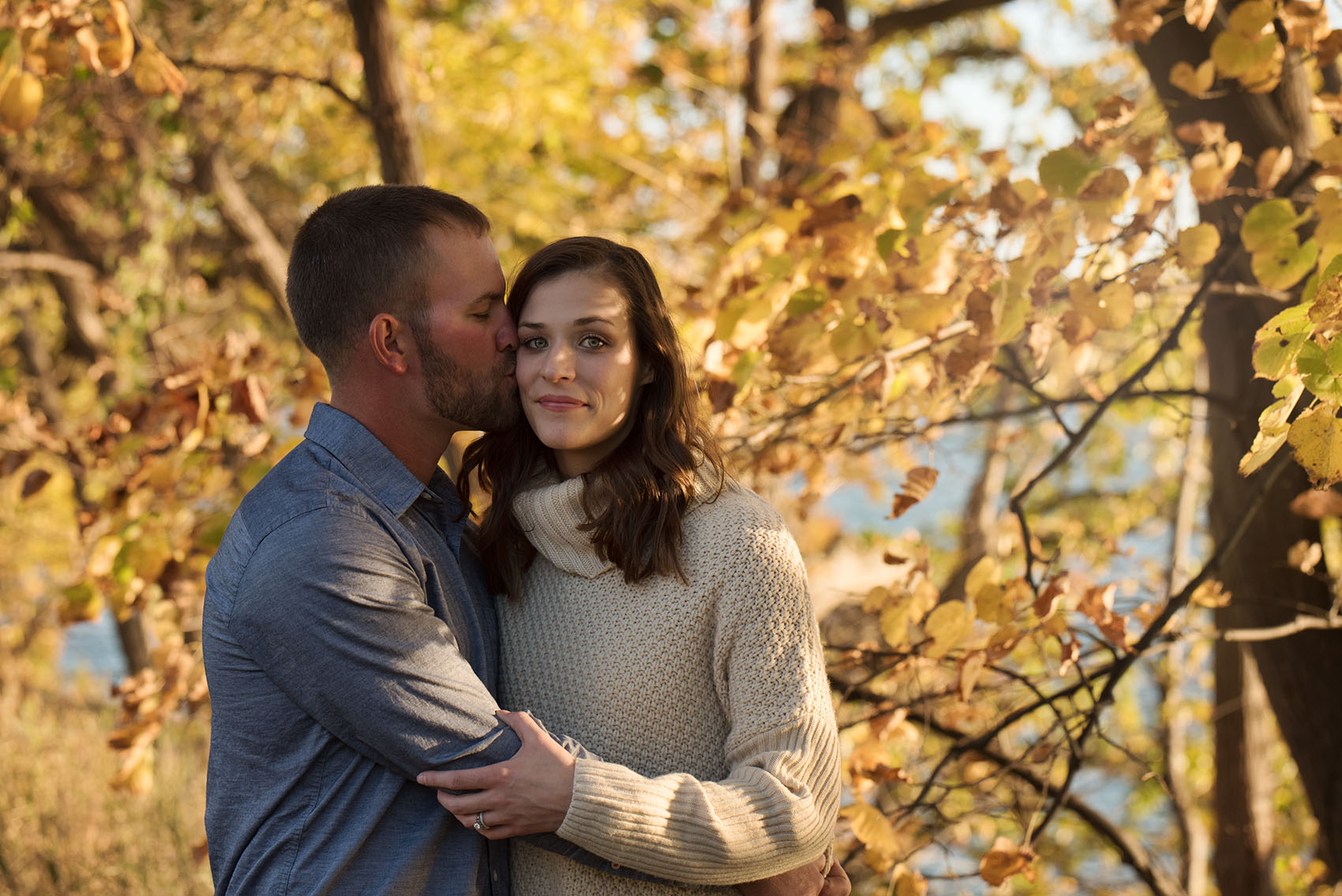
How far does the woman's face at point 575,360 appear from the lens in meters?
1.76

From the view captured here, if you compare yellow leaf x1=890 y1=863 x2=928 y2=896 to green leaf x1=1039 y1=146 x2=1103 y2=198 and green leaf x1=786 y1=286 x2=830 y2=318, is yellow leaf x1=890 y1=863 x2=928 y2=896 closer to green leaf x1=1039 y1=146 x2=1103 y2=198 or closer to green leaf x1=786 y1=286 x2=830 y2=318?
green leaf x1=786 y1=286 x2=830 y2=318

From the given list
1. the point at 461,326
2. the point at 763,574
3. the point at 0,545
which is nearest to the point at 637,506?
the point at 763,574

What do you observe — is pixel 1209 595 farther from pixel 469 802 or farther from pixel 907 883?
pixel 469 802

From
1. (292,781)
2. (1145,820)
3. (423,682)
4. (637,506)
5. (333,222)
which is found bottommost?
(1145,820)

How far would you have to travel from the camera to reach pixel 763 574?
1.63m

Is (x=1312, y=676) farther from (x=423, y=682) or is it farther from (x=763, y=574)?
(x=423, y=682)

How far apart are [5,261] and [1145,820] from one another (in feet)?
25.4

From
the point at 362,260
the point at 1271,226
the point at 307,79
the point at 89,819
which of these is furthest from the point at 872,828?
the point at 89,819

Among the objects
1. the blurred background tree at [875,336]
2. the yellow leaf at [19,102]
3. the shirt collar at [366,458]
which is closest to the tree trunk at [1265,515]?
the blurred background tree at [875,336]

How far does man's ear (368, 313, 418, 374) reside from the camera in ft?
5.79

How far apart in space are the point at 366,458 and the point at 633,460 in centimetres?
43

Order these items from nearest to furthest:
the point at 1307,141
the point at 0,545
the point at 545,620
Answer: the point at 545,620 < the point at 1307,141 < the point at 0,545

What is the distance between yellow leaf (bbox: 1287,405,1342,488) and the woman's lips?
101 centimetres

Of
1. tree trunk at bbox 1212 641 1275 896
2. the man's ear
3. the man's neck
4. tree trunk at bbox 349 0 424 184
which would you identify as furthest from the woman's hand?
tree trunk at bbox 1212 641 1275 896
